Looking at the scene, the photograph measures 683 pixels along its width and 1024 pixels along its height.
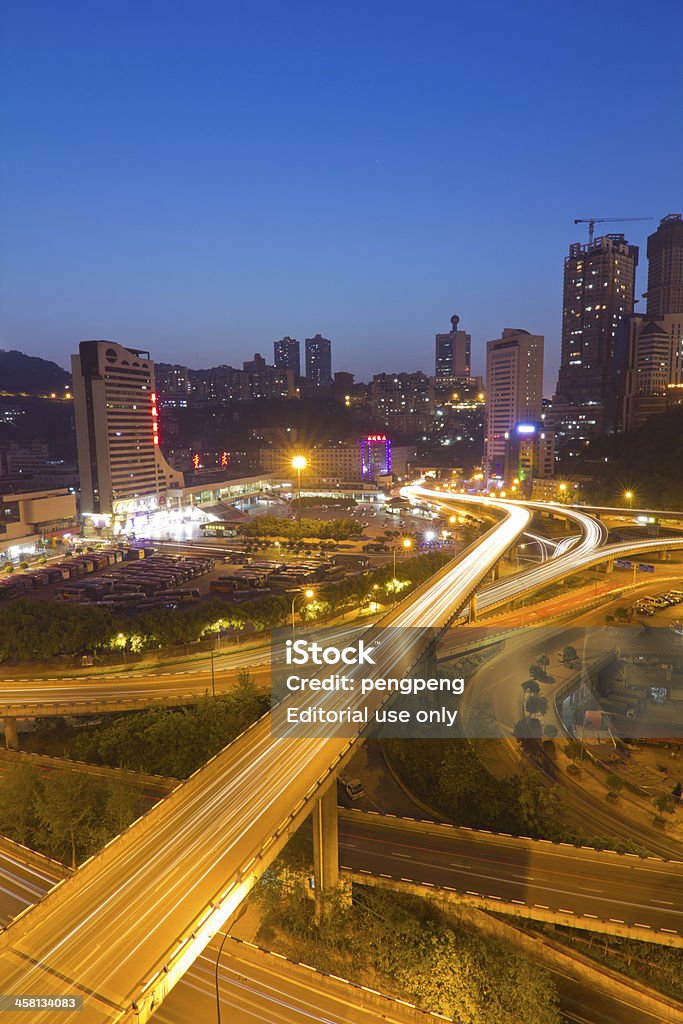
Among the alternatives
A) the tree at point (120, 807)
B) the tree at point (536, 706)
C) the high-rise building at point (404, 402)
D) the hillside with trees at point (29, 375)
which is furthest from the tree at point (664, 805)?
the hillside with trees at point (29, 375)

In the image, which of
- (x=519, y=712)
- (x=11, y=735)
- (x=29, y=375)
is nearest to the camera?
(x=11, y=735)

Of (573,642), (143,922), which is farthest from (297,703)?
(573,642)

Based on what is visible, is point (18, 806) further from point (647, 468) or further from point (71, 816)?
point (647, 468)

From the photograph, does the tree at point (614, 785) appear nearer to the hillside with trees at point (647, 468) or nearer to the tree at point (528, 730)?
the tree at point (528, 730)

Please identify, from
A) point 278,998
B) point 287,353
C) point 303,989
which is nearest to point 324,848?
point 303,989

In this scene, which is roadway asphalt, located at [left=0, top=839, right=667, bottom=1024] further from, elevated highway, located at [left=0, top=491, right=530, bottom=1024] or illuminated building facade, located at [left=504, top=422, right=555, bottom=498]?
illuminated building facade, located at [left=504, top=422, right=555, bottom=498]

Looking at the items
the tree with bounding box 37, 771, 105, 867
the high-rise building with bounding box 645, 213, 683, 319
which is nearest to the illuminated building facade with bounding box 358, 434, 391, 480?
the high-rise building with bounding box 645, 213, 683, 319

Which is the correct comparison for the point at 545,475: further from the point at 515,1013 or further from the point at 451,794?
the point at 515,1013
